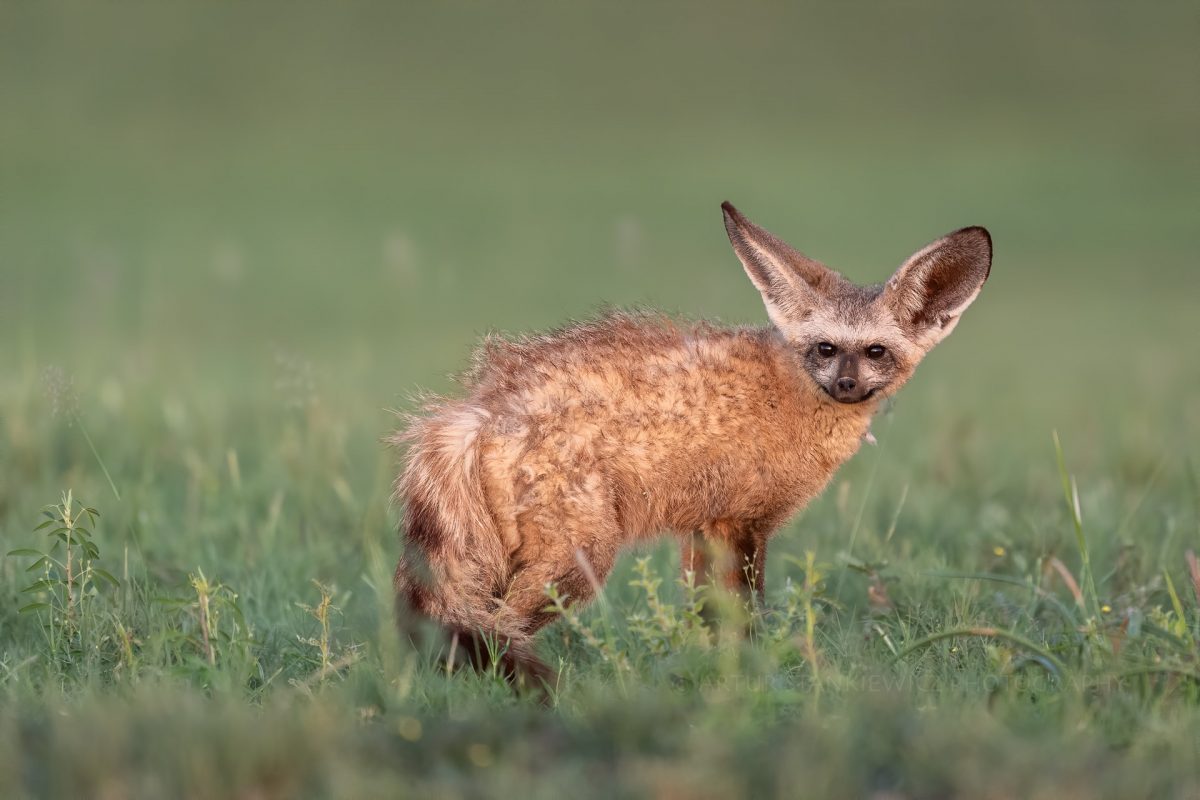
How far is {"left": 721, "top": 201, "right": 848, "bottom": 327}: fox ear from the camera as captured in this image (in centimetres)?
563

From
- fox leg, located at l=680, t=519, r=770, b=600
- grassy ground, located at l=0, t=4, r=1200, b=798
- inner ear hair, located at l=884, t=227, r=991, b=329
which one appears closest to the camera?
grassy ground, located at l=0, t=4, r=1200, b=798

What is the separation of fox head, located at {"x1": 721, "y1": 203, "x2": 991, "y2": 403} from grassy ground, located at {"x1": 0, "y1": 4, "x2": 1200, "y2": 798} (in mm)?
374

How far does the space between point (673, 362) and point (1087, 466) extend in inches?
178

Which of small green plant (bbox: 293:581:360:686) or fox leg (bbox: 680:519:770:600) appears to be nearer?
small green plant (bbox: 293:581:360:686)

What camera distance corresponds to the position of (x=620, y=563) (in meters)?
6.31

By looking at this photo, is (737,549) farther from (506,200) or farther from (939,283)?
(506,200)

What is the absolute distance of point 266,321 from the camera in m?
17.5

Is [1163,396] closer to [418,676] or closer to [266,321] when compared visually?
[418,676]

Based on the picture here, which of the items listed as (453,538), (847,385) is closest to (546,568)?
(453,538)

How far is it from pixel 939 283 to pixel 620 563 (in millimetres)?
1892

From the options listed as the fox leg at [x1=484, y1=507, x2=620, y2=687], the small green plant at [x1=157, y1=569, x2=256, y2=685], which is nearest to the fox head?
the fox leg at [x1=484, y1=507, x2=620, y2=687]

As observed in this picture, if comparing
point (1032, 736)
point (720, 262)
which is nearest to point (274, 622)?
point (1032, 736)

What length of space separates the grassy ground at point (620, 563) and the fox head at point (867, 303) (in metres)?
0.37

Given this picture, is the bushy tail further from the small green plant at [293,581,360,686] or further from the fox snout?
the fox snout
